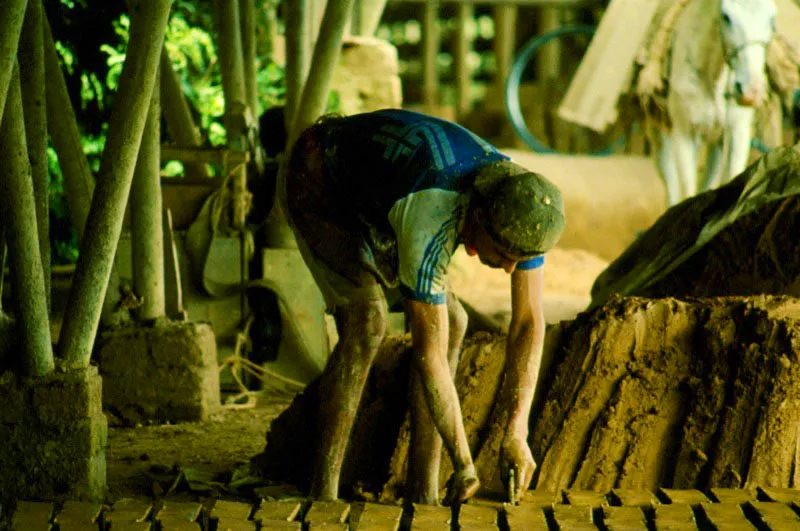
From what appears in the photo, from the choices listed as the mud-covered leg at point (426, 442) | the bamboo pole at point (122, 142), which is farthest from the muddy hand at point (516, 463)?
the bamboo pole at point (122, 142)

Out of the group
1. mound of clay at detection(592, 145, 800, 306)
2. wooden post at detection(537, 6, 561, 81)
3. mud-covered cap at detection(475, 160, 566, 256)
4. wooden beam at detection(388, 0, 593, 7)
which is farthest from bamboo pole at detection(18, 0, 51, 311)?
wooden post at detection(537, 6, 561, 81)

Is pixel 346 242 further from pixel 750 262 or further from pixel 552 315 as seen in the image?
pixel 552 315

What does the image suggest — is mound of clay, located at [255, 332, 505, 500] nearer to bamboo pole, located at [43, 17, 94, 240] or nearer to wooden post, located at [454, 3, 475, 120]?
bamboo pole, located at [43, 17, 94, 240]

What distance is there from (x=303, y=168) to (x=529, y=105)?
10116 millimetres

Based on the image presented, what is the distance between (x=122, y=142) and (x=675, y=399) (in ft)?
7.03

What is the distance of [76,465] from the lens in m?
4.32

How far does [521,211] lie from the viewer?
3.54m

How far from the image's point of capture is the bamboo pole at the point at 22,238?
415 cm

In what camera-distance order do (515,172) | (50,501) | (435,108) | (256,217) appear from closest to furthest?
(515,172) < (50,501) < (256,217) < (435,108)

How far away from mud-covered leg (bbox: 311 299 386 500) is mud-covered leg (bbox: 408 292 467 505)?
211 mm

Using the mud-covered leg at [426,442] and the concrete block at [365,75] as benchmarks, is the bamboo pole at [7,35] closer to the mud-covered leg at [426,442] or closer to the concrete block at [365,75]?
the mud-covered leg at [426,442]

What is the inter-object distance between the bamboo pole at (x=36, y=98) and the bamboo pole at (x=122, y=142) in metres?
0.45

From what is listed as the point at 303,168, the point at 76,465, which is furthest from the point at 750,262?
the point at 76,465

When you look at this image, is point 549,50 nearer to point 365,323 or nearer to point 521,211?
point 365,323
